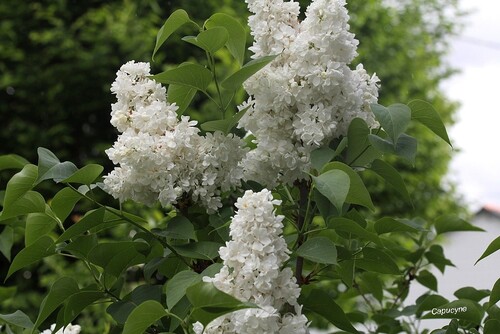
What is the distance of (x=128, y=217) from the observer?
87cm

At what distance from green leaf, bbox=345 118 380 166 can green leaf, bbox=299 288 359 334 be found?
14cm

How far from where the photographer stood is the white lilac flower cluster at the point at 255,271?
2.16 feet

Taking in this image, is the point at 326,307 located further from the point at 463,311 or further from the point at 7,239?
the point at 7,239

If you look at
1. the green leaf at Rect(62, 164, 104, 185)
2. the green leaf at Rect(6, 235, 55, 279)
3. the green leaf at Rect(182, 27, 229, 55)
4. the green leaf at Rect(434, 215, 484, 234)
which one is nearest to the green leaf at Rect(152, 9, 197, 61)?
the green leaf at Rect(182, 27, 229, 55)

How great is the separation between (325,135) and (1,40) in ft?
10.7

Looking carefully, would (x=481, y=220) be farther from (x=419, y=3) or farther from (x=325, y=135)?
(x=419, y=3)

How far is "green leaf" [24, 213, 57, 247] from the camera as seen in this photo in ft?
2.93

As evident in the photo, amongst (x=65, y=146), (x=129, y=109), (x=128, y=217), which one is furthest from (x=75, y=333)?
(x=65, y=146)

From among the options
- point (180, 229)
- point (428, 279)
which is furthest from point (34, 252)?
point (428, 279)

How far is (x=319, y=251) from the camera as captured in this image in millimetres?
726

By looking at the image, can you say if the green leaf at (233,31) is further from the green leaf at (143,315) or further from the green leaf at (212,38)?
the green leaf at (143,315)

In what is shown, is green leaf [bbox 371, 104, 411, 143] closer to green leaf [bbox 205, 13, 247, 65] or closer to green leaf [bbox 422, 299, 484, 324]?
green leaf [bbox 205, 13, 247, 65]

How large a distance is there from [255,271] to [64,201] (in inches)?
10.3

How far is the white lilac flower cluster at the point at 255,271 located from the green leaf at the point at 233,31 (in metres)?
0.20
